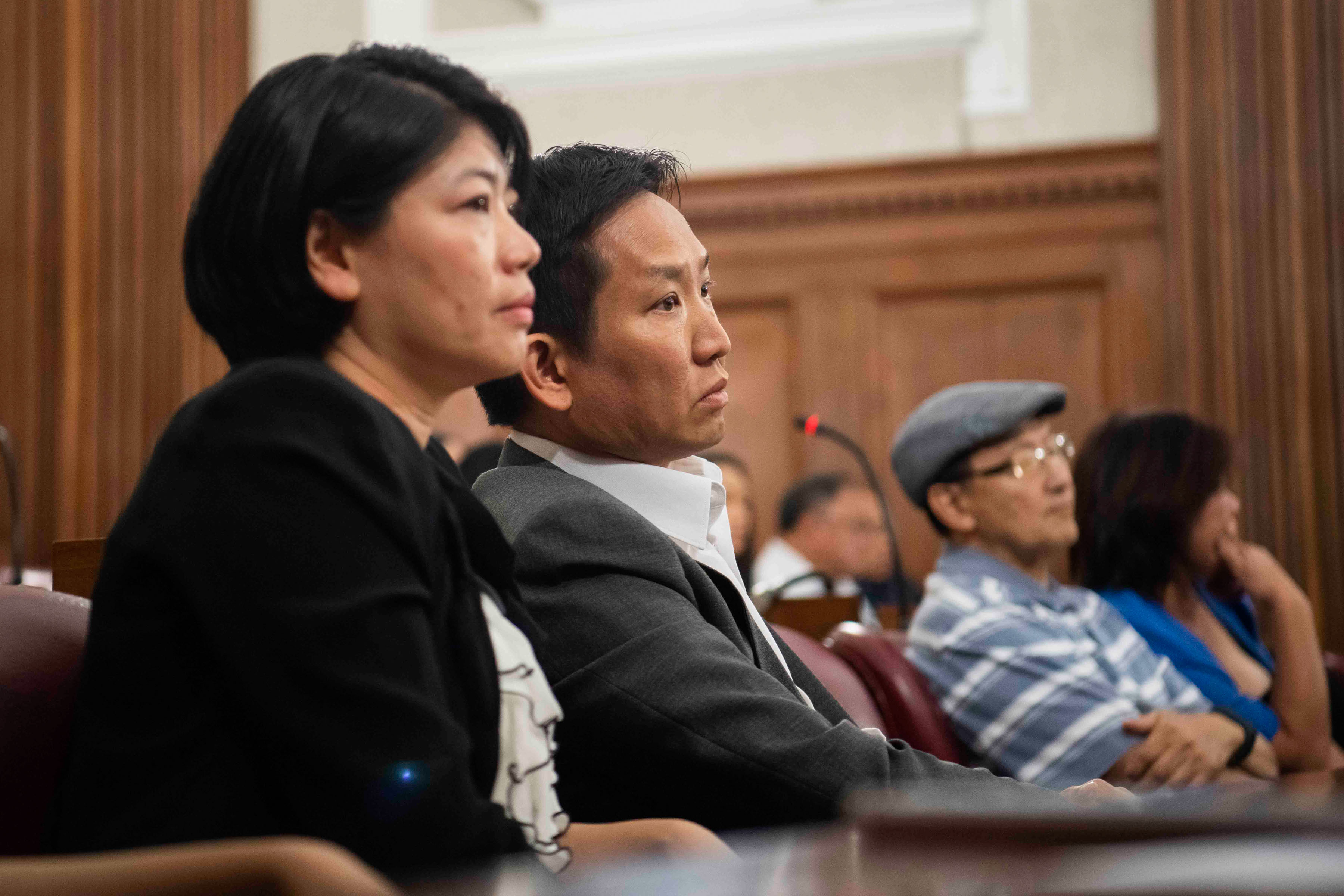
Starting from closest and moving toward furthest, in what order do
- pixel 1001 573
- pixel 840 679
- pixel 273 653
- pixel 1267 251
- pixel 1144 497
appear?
pixel 273 653 → pixel 840 679 → pixel 1001 573 → pixel 1144 497 → pixel 1267 251

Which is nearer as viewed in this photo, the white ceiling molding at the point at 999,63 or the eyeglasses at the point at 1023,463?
the eyeglasses at the point at 1023,463

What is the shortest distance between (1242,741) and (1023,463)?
582 millimetres

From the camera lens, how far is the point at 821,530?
5016 mm

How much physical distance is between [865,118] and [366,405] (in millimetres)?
4665

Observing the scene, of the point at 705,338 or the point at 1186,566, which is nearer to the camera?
the point at 705,338

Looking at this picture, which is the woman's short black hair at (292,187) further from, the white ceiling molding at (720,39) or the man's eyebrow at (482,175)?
the white ceiling molding at (720,39)

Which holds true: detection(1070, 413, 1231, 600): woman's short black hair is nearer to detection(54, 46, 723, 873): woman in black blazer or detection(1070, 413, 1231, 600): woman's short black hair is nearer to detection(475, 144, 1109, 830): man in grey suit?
detection(475, 144, 1109, 830): man in grey suit

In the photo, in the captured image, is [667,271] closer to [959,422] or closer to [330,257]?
[330,257]

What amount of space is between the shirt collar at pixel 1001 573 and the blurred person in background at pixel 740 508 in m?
1.85

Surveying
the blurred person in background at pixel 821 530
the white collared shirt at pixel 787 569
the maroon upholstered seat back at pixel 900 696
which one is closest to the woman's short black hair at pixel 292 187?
the maroon upholstered seat back at pixel 900 696

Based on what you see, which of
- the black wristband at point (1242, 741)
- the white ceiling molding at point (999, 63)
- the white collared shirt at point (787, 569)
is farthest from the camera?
the white ceiling molding at point (999, 63)

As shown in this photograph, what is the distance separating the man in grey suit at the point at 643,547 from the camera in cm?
124

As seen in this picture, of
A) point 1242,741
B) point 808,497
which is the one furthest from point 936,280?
point 1242,741

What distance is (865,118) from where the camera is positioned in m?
5.31
